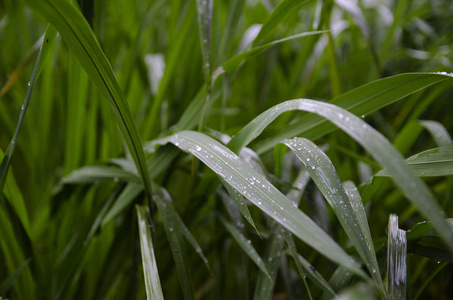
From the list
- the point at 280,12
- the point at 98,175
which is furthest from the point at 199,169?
the point at 280,12

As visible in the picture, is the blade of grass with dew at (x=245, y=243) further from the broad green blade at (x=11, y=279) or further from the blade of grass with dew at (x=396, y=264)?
the broad green blade at (x=11, y=279)

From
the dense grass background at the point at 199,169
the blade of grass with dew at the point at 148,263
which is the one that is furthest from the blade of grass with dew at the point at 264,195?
the blade of grass with dew at the point at 148,263

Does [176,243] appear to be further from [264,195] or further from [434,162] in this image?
[434,162]

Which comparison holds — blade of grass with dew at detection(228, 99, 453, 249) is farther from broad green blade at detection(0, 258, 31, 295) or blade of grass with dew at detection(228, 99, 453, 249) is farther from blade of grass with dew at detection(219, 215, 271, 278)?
broad green blade at detection(0, 258, 31, 295)

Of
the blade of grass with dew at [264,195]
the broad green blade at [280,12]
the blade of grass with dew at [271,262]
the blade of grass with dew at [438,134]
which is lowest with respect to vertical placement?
the blade of grass with dew at [271,262]

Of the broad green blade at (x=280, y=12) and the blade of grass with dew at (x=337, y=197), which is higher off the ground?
the broad green blade at (x=280, y=12)

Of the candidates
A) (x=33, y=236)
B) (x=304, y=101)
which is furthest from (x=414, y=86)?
(x=33, y=236)

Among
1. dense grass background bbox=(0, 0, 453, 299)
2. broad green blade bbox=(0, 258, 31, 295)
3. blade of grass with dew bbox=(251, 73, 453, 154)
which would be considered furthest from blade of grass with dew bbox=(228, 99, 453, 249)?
broad green blade bbox=(0, 258, 31, 295)

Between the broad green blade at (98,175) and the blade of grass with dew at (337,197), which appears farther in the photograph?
the broad green blade at (98,175)
